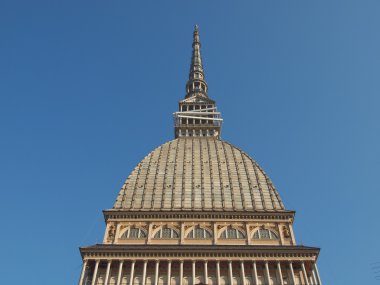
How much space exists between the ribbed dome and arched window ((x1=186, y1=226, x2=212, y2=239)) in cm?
292

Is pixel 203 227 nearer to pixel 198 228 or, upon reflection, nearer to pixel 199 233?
pixel 198 228

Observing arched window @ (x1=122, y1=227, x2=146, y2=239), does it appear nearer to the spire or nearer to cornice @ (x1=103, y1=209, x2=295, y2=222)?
cornice @ (x1=103, y1=209, x2=295, y2=222)

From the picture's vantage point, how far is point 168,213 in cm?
5216

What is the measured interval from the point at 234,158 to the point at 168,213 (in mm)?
16856

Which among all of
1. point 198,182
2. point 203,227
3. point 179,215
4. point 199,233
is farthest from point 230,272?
point 198,182

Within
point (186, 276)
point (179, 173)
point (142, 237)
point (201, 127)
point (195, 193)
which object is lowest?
point (186, 276)

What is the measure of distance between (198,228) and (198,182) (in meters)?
9.13

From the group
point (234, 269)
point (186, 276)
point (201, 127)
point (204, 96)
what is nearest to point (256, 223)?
point (234, 269)

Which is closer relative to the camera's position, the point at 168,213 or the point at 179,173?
the point at 168,213

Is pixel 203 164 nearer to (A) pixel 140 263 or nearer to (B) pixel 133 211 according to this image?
(B) pixel 133 211


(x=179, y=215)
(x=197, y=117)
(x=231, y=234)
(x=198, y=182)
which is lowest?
(x=231, y=234)

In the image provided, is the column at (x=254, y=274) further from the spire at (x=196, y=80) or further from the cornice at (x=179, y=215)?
the spire at (x=196, y=80)

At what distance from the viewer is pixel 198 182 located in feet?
194

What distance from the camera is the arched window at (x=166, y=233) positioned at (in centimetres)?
5025
